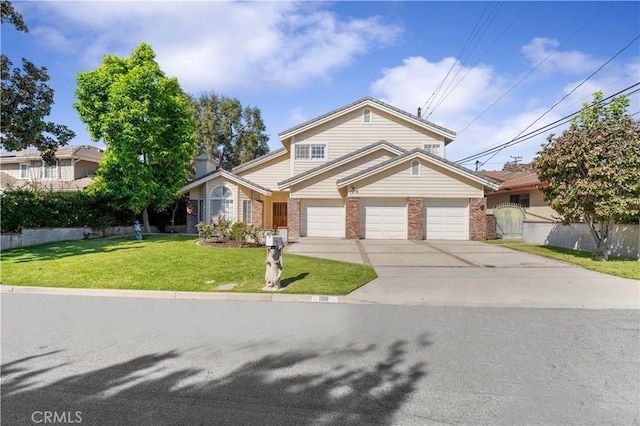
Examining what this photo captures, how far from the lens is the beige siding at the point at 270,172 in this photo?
2452 cm

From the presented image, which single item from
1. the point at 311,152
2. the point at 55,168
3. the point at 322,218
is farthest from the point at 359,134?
the point at 55,168

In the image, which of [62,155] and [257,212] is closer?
[257,212]

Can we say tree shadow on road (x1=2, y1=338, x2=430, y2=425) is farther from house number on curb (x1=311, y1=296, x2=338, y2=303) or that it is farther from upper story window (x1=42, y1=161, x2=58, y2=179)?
upper story window (x1=42, y1=161, x2=58, y2=179)

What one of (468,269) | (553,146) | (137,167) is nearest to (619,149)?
(553,146)

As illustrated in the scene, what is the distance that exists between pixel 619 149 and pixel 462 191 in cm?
836

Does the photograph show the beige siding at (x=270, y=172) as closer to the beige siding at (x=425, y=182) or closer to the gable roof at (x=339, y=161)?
the gable roof at (x=339, y=161)

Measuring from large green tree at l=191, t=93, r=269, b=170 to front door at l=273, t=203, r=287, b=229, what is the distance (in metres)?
14.7

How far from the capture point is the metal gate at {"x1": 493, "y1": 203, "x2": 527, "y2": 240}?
21.3m

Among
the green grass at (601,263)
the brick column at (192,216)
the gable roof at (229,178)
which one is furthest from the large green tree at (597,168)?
the brick column at (192,216)

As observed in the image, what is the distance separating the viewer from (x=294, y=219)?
1978 centimetres

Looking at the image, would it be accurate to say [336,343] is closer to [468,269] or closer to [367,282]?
[367,282]

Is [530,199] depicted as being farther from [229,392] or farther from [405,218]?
[229,392]

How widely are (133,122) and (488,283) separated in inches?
734

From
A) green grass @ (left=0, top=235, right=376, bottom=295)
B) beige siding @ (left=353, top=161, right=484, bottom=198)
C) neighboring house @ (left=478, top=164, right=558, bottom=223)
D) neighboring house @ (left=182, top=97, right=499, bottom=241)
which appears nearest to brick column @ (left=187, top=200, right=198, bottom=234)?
neighboring house @ (left=182, top=97, right=499, bottom=241)
